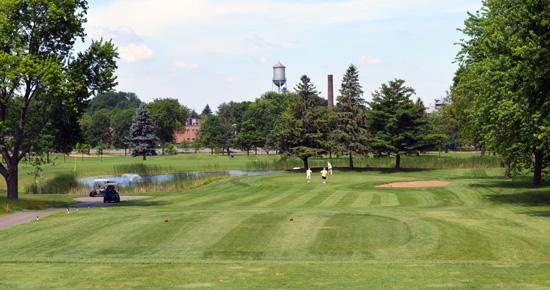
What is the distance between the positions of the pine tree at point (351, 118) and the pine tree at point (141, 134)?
73.7 m

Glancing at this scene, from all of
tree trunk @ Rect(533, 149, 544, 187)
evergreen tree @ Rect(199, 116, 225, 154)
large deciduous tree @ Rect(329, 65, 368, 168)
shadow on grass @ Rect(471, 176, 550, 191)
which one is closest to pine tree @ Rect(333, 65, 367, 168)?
large deciduous tree @ Rect(329, 65, 368, 168)

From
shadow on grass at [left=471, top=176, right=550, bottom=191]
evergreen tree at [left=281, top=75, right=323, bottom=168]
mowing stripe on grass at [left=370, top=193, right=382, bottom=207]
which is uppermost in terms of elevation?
evergreen tree at [left=281, top=75, right=323, bottom=168]

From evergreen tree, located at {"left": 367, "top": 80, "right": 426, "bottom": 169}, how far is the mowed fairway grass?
43.3 metres

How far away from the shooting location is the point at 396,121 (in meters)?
82.3

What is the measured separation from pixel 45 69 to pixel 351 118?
50224 mm

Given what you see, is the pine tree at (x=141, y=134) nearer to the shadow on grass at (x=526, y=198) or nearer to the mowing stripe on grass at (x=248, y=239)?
the shadow on grass at (x=526, y=198)

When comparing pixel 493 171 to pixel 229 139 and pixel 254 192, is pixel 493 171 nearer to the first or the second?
pixel 254 192

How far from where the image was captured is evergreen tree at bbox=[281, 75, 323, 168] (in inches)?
3236

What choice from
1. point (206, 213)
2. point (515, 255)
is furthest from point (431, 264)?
point (206, 213)

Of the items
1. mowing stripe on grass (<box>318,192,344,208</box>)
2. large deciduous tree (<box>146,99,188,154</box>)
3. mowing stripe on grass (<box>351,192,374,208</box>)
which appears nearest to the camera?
mowing stripe on grass (<box>351,192,374,208</box>)

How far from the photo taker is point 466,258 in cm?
2155

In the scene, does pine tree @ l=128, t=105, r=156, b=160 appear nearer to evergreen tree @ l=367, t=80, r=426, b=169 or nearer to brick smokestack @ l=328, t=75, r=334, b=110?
brick smokestack @ l=328, t=75, r=334, b=110

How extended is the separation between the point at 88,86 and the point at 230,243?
1004 inches

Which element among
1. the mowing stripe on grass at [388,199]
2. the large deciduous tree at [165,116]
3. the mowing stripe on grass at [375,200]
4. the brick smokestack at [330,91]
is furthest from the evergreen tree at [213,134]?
the mowing stripe on grass at [375,200]
